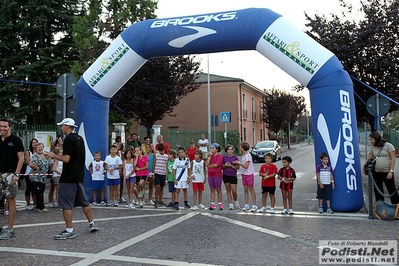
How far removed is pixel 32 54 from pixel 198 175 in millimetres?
16977

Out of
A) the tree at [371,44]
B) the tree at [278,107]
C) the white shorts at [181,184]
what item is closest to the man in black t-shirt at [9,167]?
the white shorts at [181,184]

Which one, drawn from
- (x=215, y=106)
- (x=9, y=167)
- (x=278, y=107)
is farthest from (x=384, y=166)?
(x=278, y=107)

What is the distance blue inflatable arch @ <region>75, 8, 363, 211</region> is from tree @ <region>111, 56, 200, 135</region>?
32.2 feet

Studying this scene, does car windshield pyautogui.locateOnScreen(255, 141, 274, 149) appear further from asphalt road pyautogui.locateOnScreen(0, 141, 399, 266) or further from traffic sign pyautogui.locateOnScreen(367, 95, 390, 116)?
asphalt road pyautogui.locateOnScreen(0, 141, 399, 266)

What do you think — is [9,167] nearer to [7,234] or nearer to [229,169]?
[7,234]

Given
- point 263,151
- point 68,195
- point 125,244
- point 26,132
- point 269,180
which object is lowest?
point 125,244

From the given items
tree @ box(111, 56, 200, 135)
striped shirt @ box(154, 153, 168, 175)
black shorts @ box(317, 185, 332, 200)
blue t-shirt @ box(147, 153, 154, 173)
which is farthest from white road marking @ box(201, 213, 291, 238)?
tree @ box(111, 56, 200, 135)

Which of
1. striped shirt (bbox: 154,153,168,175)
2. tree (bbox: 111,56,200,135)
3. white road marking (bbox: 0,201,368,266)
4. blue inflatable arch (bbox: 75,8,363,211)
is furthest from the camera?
tree (bbox: 111,56,200,135)

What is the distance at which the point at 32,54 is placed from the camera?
22.5m

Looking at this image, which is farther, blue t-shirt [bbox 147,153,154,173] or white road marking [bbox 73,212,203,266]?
blue t-shirt [bbox 147,153,154,173]

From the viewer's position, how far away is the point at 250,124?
42.8 meters

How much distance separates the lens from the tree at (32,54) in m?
21.2

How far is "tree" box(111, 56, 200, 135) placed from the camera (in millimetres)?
20547

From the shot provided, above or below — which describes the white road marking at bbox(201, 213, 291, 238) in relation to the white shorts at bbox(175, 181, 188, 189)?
below
